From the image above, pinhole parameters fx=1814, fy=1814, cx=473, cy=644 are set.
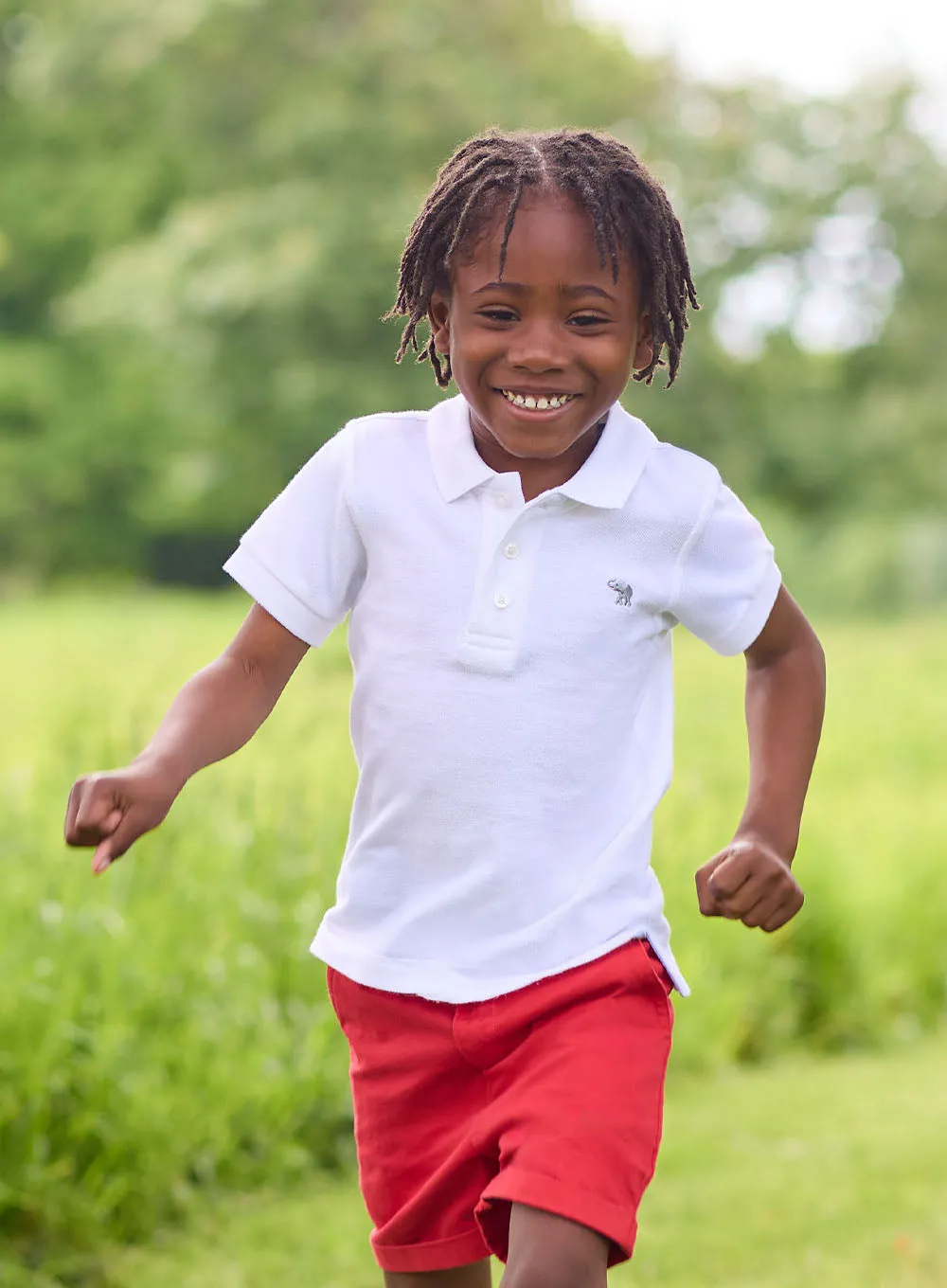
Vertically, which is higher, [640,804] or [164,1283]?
[640,804]

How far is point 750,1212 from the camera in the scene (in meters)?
4.02

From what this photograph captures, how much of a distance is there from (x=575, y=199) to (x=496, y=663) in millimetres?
577

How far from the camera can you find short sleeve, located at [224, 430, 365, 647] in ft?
7.54

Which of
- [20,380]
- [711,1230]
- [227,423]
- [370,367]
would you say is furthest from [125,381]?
[711,1230]

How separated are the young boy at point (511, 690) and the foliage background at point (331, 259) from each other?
14.7 m

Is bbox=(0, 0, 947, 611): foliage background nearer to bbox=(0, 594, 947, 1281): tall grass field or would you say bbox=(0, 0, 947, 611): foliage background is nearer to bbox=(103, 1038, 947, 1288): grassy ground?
bbox=(0, 594, 947, 1281): tall grass field

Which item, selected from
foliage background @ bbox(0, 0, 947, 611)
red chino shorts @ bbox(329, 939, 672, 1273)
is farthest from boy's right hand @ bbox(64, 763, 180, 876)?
foliage background @ bbox(0, 0, 947, 611)

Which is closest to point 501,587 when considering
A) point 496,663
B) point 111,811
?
point 496,663

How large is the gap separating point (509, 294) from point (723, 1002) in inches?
138

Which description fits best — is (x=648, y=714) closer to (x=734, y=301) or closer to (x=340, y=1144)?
(x=340, y=1144)

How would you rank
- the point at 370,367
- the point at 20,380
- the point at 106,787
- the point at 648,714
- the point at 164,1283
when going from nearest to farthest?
the point at 106,787
the point at 648,714
the point at 164,1283
the point at 370,367
the point at 20,380

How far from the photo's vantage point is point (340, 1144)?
4227 mm

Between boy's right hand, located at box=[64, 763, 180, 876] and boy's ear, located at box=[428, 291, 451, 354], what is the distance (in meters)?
0.72

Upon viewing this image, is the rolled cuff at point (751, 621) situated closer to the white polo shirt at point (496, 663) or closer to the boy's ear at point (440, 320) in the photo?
the white polo shirt at point (496, 663)
